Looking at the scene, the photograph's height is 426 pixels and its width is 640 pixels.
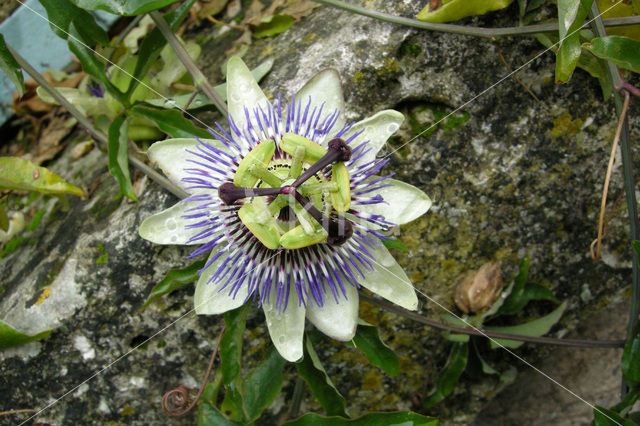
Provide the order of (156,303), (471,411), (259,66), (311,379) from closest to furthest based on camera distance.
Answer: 1. (311,379)
2. (156,303)
3. (259,66)
4. (471,411)

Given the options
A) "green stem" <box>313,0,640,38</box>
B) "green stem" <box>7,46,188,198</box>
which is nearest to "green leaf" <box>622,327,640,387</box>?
"green stem" <box>313,0,640,38</box>

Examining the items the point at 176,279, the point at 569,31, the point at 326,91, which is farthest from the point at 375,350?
the point at 569,31

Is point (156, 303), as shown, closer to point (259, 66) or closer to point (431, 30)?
point (259, 66)

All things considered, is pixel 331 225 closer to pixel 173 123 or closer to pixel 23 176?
pixel 173 123

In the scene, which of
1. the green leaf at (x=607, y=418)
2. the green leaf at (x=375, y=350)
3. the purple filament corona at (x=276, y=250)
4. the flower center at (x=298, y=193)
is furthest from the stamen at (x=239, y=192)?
the green leaf at (x=607, y=418)

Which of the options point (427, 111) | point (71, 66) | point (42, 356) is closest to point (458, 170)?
point (427, 111)

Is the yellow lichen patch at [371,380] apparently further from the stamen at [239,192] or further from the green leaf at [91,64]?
the green leaf at [91,64]
